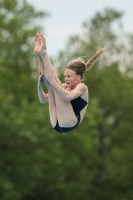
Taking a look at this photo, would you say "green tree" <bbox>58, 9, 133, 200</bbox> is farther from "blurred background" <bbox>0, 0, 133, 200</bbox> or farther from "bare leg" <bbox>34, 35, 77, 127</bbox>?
"bare leg" <bbox>34, 35, 77, 127</bbox>

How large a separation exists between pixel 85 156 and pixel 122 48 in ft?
23.0

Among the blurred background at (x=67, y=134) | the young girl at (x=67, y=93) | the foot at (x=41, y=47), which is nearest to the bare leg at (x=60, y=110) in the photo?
the young girl at (x=67, y=93)

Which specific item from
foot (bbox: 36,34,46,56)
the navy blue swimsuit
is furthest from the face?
foot (bbox: 36,34,46,56)

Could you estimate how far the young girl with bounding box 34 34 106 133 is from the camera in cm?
1080

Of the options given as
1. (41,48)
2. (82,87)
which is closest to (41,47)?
(41,48)

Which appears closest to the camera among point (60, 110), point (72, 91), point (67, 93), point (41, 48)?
point (41, 48)

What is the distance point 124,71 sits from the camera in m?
48.3

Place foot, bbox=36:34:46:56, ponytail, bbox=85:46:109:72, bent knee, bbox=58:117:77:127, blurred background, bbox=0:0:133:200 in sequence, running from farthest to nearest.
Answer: blurred background, bbox=0:0:133:200
ponytail, bbox=85:46:109:72
bent knee, bbox=58:117:77:127
foot, bbox=36:34:46:56

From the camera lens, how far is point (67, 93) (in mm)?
10859

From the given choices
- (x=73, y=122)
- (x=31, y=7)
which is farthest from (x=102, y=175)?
(x=73, y=122)

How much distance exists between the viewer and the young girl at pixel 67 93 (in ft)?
35.4

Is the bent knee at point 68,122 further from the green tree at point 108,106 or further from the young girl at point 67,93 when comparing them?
the green tree at point 108,106

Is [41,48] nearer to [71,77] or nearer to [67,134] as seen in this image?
[71,77]

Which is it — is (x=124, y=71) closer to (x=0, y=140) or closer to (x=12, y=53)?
(x=12, y=53)
